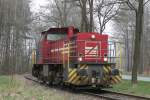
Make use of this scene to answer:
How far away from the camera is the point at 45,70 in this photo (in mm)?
25281

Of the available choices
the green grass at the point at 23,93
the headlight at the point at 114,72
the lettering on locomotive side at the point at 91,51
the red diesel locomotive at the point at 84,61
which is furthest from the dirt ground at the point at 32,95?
the lettering on locomotive side at the point at 91,51

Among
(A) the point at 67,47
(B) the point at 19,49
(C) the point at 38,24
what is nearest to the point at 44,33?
(A) the point at 67,47

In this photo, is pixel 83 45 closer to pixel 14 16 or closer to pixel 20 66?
pixel 14 16

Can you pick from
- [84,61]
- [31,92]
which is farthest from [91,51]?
[31,92]

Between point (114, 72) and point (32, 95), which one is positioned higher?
point (114, 72)

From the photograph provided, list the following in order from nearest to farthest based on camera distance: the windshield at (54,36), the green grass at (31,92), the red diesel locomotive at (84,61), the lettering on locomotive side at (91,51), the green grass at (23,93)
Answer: the green grass at (23,93), the green grass at (31,92), the red diesel locomotive at (84,61), the lettering on locomotive side at (91,51), the windshield at (54,36)

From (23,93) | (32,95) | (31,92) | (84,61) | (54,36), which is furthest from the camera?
(54,36)

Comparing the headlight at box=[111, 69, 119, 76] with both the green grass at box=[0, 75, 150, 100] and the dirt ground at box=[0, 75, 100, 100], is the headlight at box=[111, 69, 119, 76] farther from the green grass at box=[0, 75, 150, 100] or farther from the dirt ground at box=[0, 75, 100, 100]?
the dirt ground at box=[0, 75, 100, 100]

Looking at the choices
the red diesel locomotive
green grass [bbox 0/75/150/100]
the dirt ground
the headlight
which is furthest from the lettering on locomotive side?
the dirt ground

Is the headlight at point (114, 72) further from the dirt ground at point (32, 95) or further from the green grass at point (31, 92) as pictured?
the dirt ground at point (32, 95)

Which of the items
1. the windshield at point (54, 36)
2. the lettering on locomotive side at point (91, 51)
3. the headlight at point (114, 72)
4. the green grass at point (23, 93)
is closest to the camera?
the green grass at point (23, 93)

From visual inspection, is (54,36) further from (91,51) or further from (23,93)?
(23,93)

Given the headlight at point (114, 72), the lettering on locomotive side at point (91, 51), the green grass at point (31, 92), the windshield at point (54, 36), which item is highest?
the windshield at point (54, 36)

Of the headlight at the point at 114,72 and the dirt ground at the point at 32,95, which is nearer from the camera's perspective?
the dirt ground at the point at 32,95
